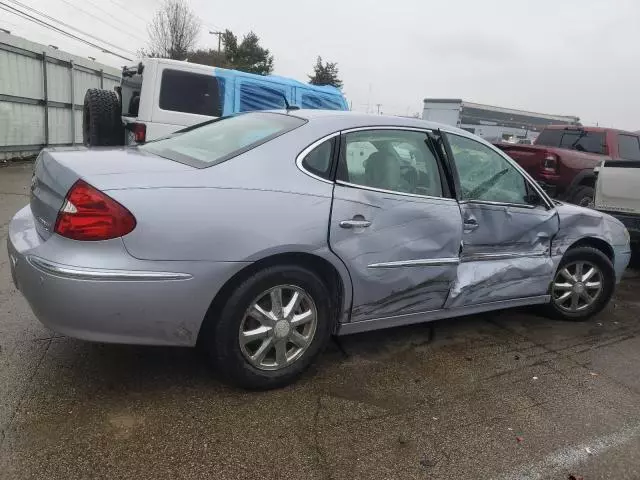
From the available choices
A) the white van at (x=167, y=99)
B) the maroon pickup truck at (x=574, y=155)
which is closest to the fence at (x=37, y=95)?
the white van at (x=167, y=99)

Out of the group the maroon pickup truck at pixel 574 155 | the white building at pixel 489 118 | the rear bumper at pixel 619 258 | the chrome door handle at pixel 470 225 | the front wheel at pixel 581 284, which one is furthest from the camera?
the white building at pixel 489 118

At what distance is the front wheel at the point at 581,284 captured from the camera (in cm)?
443

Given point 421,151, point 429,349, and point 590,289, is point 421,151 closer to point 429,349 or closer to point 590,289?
point 429,349

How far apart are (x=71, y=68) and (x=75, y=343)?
12.8 metres

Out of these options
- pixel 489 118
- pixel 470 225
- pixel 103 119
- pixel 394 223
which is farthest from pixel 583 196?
pixel 489 118

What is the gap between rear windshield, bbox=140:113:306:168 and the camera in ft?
9.78

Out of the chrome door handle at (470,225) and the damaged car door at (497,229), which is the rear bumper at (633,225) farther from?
the chrome door handle at (470,225)

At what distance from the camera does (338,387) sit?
3.13 m

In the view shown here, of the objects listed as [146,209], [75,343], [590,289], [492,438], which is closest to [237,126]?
[146,209]

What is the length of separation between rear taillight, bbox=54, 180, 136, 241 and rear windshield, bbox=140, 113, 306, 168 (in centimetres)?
53

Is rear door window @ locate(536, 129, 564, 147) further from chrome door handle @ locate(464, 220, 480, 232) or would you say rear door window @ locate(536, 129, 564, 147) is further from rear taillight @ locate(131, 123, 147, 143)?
chrome door handle @ locate(464, 220, 480, 232)


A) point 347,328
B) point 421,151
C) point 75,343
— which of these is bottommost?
point 75,343

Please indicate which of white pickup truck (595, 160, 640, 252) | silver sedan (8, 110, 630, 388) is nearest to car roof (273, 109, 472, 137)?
silver sedan (8, 110, 630, 388)

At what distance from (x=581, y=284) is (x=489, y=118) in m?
28.4
